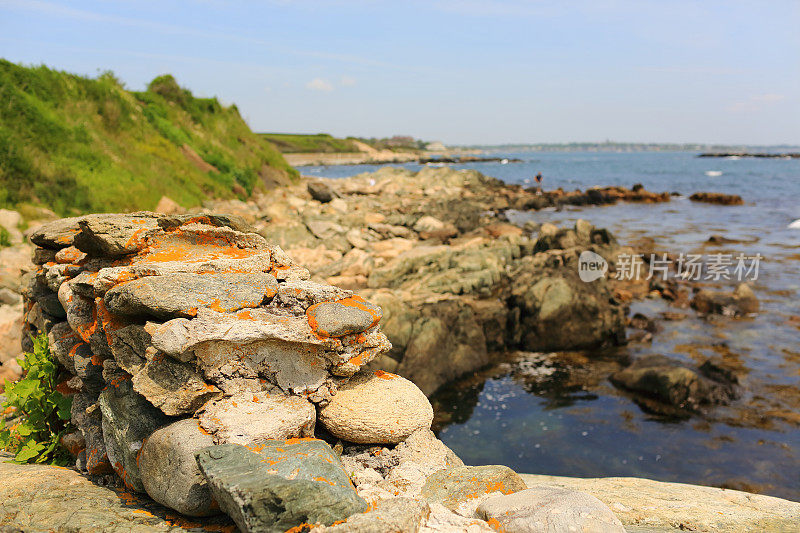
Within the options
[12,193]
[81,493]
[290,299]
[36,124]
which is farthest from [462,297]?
[36,124]

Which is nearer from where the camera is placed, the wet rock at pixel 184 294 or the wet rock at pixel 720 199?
the wet rock at pixel 184 294

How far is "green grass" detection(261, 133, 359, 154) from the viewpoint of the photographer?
156375mm

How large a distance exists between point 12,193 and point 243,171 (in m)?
22.3

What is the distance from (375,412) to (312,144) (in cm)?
17097

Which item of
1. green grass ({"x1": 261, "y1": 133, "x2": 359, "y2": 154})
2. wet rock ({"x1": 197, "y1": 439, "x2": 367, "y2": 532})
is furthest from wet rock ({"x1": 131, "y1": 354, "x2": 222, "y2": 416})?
green grass ({"x1": 261, "y1": 133, "x2": 359, "y2": 154})

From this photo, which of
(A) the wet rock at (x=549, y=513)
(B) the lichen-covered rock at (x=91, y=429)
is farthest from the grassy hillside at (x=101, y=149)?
(A) the wet rock at (x=549, y=513)

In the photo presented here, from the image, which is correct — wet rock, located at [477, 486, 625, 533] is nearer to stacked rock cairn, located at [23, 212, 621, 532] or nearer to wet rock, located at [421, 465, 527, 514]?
stacked rock cairn, located at [23, 212, 621, 532]

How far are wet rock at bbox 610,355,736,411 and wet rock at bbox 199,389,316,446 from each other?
10621mm

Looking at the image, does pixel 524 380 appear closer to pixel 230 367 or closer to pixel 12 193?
pixel 230 367

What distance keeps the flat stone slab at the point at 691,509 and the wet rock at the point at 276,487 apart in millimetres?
2820

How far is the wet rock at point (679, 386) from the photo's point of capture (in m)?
12.0

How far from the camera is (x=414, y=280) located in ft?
63.5

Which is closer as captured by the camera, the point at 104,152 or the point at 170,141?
the point at 104,152

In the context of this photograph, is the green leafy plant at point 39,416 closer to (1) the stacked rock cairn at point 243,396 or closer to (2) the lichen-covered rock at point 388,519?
(1) the stacked rock cairn at point 243,396
